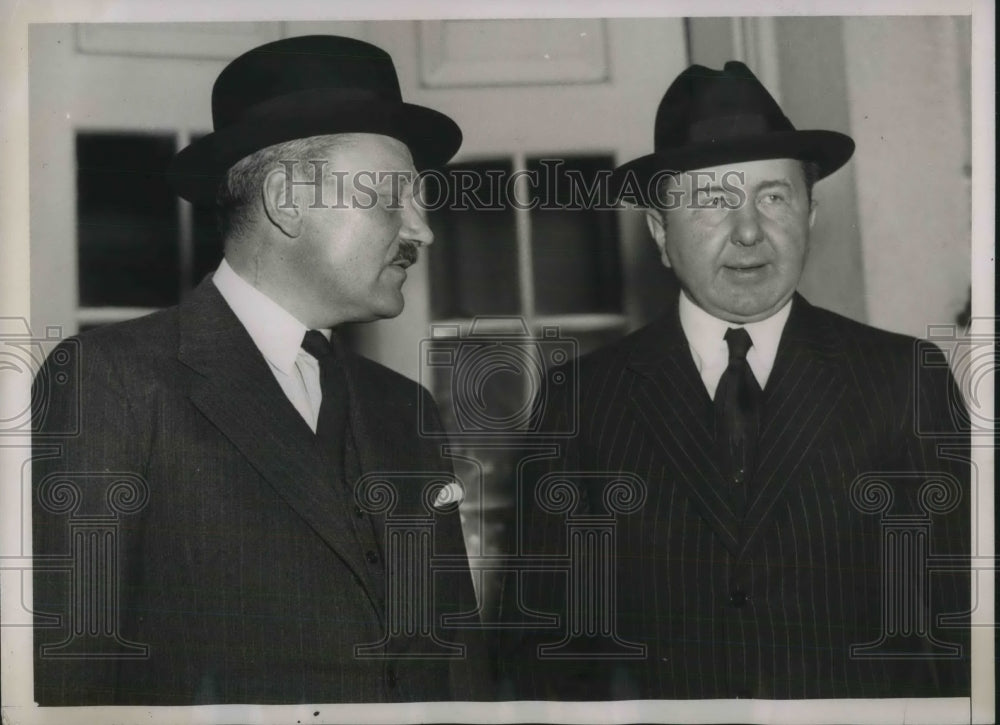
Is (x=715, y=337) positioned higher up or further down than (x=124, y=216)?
further down

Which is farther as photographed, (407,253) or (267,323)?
A: (407,253)

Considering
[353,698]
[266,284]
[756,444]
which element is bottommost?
[353,698]

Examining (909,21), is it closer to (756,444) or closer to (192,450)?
(756,444)

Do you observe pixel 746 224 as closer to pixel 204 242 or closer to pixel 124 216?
pixel 204 242

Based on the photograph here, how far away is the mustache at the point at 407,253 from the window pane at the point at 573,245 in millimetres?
289

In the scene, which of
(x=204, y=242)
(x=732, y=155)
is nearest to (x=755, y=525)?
(x=732, y=155)

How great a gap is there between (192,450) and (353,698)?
0.70 meters

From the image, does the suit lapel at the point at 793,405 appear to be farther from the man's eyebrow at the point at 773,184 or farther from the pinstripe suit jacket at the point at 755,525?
the man's eyebrow at the point at 773,184

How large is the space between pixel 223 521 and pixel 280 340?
433 millimetres

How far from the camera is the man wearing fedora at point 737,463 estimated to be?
2443 millimetres

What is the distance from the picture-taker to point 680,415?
96.8 inches

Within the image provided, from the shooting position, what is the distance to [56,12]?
253cm

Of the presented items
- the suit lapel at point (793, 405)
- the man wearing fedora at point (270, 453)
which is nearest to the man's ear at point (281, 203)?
the man wearing fedora at point (270, 453)

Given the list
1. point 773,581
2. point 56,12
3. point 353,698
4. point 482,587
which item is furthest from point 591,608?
point 56,12
